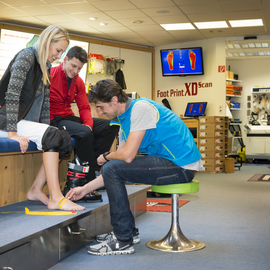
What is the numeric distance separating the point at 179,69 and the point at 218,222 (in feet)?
18.6

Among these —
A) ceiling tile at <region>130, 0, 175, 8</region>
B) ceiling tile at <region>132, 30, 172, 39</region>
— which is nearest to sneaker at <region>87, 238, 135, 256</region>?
ceiling tile at <region>130, 0, 175, 8</region>

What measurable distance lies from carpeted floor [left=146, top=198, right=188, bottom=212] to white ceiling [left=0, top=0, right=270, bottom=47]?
334cm

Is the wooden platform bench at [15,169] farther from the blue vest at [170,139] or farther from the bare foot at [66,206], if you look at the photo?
the blue vest at [170,139]

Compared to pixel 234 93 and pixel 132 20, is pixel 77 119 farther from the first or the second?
pixel 234 93

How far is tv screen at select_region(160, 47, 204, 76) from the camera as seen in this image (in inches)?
314

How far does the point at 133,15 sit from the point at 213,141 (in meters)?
2.97

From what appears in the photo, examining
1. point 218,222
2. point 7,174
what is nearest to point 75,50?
point 7,174

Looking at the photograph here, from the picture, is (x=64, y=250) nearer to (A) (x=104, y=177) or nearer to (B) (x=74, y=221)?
(B) (x=74, y=221)

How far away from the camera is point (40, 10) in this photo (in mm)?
6145

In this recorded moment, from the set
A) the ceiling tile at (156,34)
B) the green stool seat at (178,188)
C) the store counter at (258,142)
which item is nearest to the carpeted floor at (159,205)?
the green stool seat at (178,188)

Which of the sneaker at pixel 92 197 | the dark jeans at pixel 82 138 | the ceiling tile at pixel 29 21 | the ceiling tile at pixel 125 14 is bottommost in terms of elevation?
the sneaker at pixel 92 197

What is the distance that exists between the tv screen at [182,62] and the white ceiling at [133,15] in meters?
0.39

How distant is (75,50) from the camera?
2.77 m

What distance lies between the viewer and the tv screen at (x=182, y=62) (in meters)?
7.99
